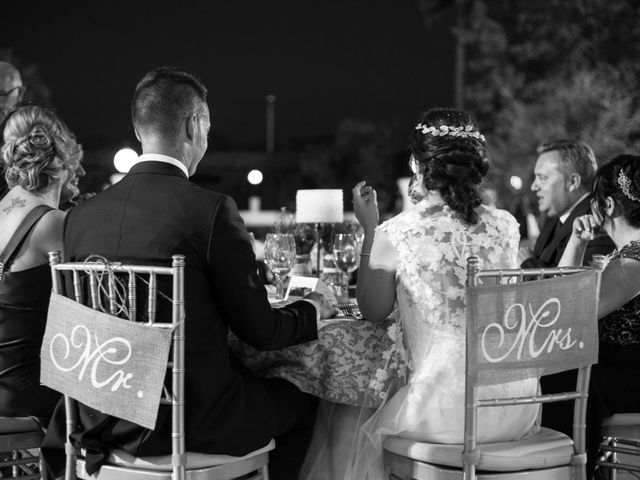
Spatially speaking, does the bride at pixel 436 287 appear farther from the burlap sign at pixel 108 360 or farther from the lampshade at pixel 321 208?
the lampshade at pixel 321 208

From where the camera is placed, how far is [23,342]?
9.67 ft

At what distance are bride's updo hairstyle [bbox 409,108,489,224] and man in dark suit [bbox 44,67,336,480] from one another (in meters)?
0.61

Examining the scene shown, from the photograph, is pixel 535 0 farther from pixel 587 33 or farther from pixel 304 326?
pixel 304 326

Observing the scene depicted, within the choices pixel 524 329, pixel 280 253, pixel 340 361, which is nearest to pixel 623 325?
pixel 524 329

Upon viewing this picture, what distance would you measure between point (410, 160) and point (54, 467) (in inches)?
60.8

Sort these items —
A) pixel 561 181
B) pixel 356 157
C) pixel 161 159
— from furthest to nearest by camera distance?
pixel 356 157, pixel 561 181, pixel 161 159

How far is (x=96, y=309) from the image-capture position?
2443 millimetres

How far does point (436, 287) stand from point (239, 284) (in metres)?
0.68

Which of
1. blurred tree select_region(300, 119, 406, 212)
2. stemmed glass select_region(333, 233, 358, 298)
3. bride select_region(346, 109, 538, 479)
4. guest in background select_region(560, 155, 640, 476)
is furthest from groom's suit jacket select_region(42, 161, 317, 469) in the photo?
blurred tree select_region(300, 119, 406, 212)

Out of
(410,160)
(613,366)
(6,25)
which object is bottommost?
(613,366)

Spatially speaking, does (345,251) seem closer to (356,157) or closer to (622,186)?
(622,186)

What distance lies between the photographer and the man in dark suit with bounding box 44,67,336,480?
7.89 feet

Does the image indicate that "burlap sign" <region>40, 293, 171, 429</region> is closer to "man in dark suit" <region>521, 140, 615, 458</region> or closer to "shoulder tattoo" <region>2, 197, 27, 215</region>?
"shoulder tattoo" <region>2, 197, 27, 215</region>

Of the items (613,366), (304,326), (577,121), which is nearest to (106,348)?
(304,326)
